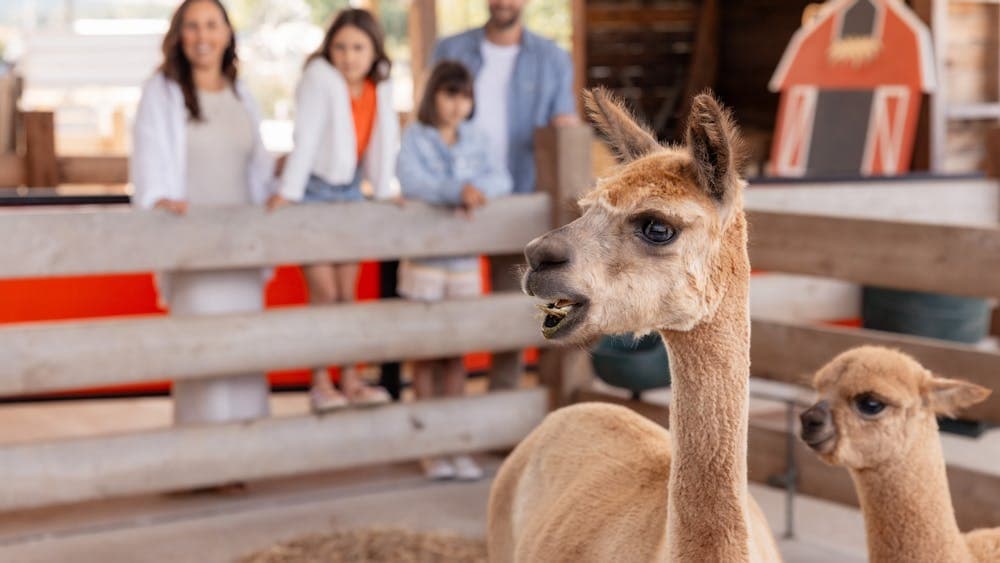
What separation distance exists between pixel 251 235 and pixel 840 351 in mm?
2437

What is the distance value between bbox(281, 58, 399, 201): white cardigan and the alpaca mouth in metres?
3.52

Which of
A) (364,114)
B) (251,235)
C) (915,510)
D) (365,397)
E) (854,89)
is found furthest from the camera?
(854,89)

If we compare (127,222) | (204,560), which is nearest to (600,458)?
(204,560)

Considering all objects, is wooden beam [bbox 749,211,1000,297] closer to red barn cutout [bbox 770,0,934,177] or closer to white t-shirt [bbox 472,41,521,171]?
white t-shirt [bbox 472,41,521,171]

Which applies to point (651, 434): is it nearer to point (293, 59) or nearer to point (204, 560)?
point (204, 560)

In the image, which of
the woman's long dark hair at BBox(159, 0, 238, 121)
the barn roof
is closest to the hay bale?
the woman's long dark hair at BBox(159, 0, 238, 121)

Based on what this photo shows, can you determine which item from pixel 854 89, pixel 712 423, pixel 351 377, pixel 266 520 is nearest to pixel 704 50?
pixel 854 89

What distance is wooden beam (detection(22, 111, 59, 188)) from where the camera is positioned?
8547 millimetres

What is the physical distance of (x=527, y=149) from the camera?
678 centimetres

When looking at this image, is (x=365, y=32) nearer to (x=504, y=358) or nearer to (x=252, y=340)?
(x=252, y=340)

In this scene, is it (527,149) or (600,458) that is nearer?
(600,458)

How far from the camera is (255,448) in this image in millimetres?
A: 5793

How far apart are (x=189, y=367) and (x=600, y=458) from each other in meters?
2.73

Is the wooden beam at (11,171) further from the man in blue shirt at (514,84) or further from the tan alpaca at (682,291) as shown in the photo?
the tan alpaca at (682,291)
